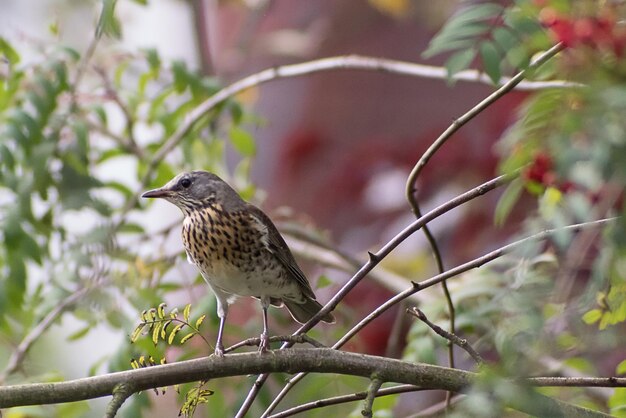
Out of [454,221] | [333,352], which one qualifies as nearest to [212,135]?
[454,221]

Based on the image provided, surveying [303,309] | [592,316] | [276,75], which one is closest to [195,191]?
[303,309]

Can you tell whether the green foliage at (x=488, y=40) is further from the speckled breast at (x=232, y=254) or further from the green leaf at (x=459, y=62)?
the speckled breast at (x=232, y=254)

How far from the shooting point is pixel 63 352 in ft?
25.8

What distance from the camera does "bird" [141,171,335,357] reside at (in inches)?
121

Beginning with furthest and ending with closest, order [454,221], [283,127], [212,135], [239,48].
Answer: [283,127] < [239,48] < [454,221] < [212,135]

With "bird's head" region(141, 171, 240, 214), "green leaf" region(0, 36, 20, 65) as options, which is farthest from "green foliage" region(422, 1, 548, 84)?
"green leaf" region(0, 36, 20, 65)

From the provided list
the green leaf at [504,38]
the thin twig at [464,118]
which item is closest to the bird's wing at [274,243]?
the thin twig at [464,118]

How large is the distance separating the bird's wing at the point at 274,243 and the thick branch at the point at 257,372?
3.20 feet

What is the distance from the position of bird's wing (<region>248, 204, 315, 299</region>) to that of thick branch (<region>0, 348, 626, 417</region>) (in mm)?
975

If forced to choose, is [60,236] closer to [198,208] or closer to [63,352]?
[198,208]

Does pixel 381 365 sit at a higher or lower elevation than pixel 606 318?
lower

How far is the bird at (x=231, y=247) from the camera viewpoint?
308 centimetres

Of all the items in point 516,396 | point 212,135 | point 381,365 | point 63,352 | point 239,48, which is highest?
point 239,48

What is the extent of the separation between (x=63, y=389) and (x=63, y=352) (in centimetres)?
603
